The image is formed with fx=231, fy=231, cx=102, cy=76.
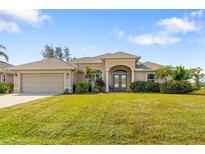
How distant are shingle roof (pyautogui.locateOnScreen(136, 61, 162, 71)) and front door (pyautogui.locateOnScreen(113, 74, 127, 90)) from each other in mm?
1981

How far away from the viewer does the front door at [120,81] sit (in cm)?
2544

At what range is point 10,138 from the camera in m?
6.32

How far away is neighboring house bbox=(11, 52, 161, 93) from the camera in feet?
72.4

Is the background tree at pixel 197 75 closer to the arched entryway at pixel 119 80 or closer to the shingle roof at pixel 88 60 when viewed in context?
the arched entryway at pixel 119 80

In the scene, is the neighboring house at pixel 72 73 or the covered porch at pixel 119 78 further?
the covered porch at pixel 119 78

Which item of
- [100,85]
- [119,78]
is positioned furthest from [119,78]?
[100,85]

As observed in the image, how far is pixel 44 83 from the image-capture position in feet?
73.2

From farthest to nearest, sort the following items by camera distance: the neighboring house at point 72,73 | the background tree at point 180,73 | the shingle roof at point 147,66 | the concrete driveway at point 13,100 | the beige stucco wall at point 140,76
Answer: the beige stucco wall at point 140,76 → the shingle roof at point 147,66 → the neighboring house at point 72,73 → the background tree at point 180,73 → the concrete driveway at point 13,100

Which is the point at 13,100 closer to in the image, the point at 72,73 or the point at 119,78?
the point at 72,73

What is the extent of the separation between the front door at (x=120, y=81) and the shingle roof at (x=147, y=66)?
1.98 meters

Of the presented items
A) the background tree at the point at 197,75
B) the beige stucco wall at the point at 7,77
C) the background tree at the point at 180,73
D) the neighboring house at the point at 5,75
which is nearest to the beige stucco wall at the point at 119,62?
the background tree at the point at 180,73

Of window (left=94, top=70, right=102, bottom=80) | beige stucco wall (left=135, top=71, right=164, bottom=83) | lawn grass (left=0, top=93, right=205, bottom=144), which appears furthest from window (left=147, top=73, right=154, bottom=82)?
lawn grass (left=0, top=93, right=205, bottom=144)
